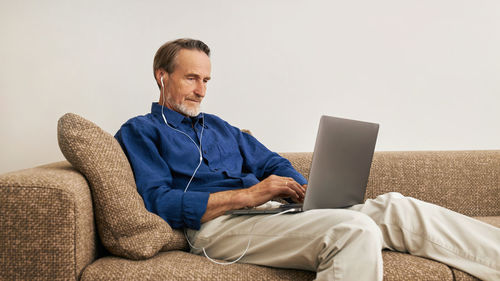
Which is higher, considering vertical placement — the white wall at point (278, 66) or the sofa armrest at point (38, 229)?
the white wall at point (278, 66)

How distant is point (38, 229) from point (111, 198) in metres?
0.21

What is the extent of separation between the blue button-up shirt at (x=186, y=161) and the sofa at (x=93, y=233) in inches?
3.2

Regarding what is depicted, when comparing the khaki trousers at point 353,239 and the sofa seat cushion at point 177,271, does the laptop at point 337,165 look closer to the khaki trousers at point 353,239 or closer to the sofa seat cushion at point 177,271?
the khaki trousers at point 353,239

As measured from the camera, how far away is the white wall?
6.66 feet

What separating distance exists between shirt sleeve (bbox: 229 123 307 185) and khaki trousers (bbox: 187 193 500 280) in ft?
1.54

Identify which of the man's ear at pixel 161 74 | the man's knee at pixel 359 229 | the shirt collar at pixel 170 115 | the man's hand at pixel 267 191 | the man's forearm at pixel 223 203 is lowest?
the man's forearm at pixel 223 203

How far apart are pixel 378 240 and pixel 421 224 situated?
292 millimetres

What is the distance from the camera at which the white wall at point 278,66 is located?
203 cm

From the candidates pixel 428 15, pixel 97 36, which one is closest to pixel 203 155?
pixel 97 36

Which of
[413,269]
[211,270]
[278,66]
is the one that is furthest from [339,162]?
[278,66]

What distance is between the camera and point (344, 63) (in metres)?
2.30

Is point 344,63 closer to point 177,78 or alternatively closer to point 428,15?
point 428,15

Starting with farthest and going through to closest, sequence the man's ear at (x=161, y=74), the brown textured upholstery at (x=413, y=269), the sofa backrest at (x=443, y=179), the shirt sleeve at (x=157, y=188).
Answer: the sofa backrest at (x=443, y=179) < the man's ear at (x=161, y=74) < the shirt sleeve at (x=157, y=188) < the brown textured upholstery at (x=413, y=269)

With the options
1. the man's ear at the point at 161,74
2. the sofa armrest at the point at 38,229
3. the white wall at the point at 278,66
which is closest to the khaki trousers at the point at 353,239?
the sofa armrest at the point at 38,229
